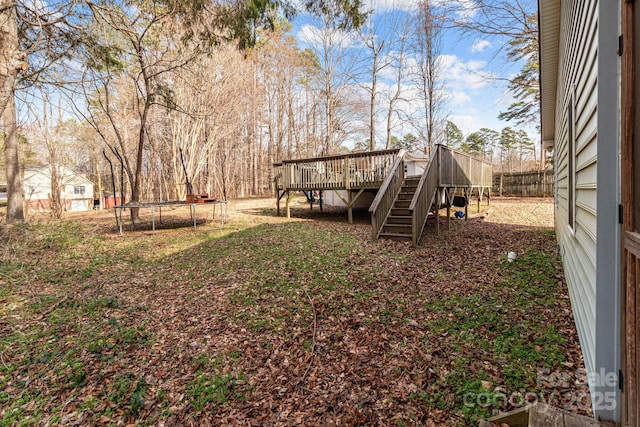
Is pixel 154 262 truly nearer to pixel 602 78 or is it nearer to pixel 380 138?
pixel 602 78

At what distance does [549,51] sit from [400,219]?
4526 mm

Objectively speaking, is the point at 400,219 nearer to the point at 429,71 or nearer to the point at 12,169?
the point at 12,169

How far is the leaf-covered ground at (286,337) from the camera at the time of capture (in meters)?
2.59

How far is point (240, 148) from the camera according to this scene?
2764cm

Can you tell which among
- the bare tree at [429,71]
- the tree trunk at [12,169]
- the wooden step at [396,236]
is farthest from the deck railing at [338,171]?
the tree trunk at [12,169]

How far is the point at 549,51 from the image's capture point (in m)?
5.94

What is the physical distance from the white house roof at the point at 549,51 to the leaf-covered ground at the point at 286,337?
3842 mm

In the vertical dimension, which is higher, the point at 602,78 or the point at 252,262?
the point at 602,78

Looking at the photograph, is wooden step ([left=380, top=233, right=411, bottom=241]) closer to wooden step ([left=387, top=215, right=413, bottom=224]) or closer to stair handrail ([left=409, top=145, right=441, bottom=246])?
stair handrail ([left=409, top=145, right=441, bottom=246])

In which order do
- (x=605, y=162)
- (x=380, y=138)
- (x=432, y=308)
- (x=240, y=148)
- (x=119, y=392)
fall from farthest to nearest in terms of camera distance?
(x=240, y=148), (x=380, y=138), (x=432, y=308), (x=119, y=392), (x=605, y=162)

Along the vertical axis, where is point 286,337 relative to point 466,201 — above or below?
below

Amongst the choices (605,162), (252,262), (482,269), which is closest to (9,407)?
(252,262)

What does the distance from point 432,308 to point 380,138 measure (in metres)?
20.2

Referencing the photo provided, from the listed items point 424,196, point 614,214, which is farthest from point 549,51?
point 614,214
